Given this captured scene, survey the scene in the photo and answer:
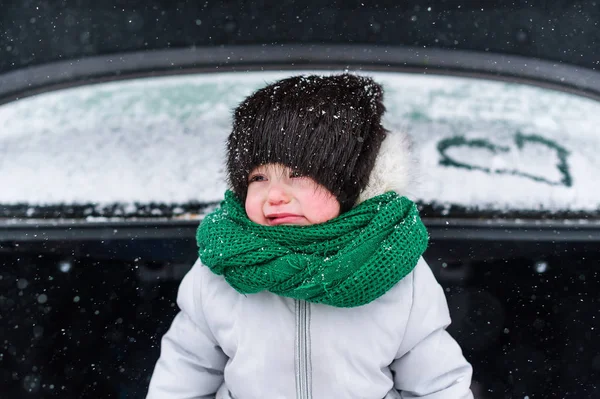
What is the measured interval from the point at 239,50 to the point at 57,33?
340mm

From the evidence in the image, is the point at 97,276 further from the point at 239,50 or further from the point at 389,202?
the point at 389,202

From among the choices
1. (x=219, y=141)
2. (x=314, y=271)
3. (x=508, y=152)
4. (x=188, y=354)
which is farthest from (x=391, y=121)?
(x=188, y=354)

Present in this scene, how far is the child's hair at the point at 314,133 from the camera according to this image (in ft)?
3.09

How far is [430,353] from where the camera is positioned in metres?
1.04

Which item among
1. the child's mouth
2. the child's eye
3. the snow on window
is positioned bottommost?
the child's mouth

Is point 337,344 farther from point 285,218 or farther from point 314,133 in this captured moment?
point 314,133

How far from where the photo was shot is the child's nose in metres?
0.95

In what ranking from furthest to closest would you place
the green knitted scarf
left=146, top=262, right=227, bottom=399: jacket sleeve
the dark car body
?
the dark car body < left=146, top=262, right=227, bottom=399: jacket sleeve < the green knitted scarf

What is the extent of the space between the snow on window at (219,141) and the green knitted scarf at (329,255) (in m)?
0.28

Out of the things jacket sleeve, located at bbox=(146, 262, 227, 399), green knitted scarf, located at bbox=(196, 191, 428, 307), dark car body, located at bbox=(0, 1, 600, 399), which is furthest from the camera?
dark car body, located at bbox=(0, 1, 600, 399)

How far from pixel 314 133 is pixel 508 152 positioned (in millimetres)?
493

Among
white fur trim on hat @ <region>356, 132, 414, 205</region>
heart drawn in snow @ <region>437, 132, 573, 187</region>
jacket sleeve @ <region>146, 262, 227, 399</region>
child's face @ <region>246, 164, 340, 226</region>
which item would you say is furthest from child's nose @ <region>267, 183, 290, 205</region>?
heart drawn in snow @ <region>437, 132, 573, 187</region>

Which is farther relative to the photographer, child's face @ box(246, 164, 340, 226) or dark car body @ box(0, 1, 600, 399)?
dark car body @ box(0, 1, 600, 399)

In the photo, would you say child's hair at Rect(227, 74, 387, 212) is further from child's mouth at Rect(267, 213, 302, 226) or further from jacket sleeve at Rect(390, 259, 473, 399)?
jacket sleeve at Rect(390, 259, 473, 399)
